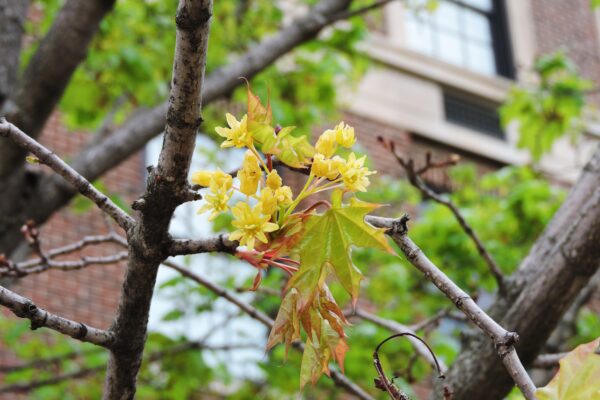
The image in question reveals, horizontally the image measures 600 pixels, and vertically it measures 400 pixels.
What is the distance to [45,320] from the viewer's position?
7.13 feet

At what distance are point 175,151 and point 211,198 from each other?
0.57ft

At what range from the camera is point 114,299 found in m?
9.59

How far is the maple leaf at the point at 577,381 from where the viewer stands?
5.23ft

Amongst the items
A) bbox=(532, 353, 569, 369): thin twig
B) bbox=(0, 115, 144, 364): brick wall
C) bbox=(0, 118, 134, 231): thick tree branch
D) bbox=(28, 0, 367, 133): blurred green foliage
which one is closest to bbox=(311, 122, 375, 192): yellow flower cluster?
bbox=(0, 118, 134, 231): thick tree branch

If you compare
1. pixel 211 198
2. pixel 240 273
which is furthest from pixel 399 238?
pixel 240 273

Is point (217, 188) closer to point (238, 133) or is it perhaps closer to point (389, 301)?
point (238, 133)

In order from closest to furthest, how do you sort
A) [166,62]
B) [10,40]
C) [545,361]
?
[545,361] → [10,40] → [166,62]

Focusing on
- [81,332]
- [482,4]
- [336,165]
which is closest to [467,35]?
[482,4]

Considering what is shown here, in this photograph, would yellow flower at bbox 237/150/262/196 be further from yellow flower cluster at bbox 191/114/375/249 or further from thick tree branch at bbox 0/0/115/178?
thick tree branch at bbox 0/0/115/178

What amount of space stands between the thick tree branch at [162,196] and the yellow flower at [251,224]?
0.26 metres

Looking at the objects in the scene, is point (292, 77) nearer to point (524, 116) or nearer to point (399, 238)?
point (524, 116)

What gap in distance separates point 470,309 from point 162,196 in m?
0.73

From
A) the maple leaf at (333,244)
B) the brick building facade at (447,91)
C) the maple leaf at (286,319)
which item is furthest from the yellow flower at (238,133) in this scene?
the brick building facade at (447,91)

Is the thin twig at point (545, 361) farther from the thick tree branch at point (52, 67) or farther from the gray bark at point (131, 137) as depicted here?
the thick tree branch at point (52, 67)
